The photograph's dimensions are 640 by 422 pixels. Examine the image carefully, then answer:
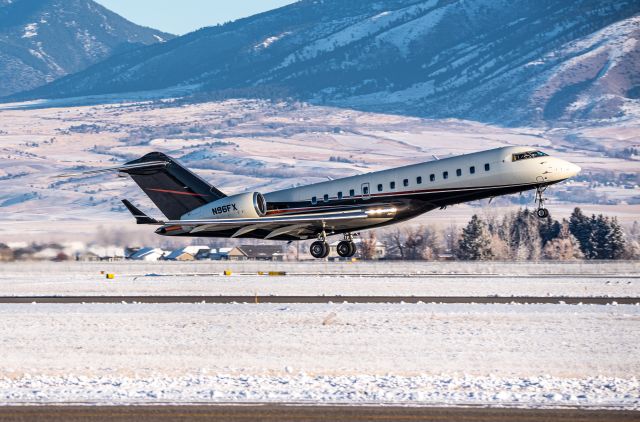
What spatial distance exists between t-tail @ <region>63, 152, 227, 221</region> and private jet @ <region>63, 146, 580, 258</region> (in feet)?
0.16

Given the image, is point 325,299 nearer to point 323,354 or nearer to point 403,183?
point 403,183

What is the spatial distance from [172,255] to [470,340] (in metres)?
106

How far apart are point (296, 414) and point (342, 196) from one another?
33966mm

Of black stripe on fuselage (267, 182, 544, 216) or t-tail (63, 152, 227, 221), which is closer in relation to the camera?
black stripe on fuselage (267, 182, 544, 216)

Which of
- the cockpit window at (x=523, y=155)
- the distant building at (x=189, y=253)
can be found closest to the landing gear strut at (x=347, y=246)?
the cockpit window at (x=523, y=155)

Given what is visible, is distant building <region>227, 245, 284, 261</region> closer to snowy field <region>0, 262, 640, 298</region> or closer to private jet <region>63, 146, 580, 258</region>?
snowy field <region>0, 262, 640, 298</region>

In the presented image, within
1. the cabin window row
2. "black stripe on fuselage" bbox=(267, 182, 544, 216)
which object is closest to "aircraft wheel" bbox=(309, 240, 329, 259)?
"black stripe on fuselage" bbox=(267, 182, 544, 216)

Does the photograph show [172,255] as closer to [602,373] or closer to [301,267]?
[301,267]

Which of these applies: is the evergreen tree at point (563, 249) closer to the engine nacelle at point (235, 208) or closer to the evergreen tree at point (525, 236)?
the evergreen tree at point (525, 236)

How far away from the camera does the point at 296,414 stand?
65.6ft

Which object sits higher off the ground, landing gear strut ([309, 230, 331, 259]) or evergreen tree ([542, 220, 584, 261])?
landing gear strut ([309, 230, 331, 259])

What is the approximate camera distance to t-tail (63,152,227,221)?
5706 centimetres

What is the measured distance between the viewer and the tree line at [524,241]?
104 m

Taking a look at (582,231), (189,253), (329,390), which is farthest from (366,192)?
(189,253)
